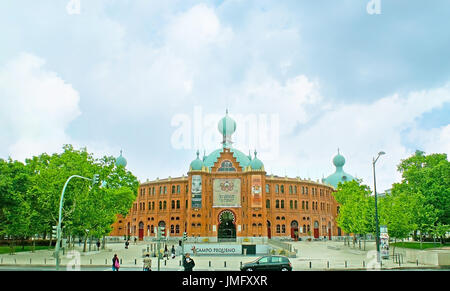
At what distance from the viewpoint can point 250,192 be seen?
238 feet

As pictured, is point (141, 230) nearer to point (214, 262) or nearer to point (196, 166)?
point (196, 166)

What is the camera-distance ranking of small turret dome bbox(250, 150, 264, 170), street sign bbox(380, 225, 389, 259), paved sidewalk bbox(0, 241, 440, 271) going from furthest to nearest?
small turret dome bbox(250, 150, 264, 170)
street sign bbox(380, 225, 389, 259)
paved sidewalk bbox(0, 241, 440, 271)

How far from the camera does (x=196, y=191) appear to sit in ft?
239

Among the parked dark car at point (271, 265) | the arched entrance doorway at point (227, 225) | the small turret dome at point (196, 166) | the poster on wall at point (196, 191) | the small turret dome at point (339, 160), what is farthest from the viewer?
the small turret dome at point (339, 160)

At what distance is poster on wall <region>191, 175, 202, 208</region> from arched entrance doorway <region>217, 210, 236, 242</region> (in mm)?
5162

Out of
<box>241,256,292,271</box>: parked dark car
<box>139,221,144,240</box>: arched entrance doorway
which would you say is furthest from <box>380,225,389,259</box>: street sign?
<box>139,221,144,240</box>: arched entrance doorway

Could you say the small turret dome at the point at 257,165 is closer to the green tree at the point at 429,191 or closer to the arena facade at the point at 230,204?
the arena facade at the point at 230,204

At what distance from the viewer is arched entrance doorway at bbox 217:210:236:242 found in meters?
73.5

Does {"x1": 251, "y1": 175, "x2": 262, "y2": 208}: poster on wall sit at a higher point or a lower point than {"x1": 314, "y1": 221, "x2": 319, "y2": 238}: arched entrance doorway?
higher

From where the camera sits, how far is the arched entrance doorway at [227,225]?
73.5m

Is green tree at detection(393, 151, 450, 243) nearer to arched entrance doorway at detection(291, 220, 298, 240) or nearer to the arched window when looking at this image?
arched entrance doorway at detection(291, 220, 298, 240)

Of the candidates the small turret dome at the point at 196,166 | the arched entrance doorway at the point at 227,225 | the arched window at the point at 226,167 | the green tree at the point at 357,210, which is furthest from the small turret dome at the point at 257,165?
the green tree at the point at 357,210

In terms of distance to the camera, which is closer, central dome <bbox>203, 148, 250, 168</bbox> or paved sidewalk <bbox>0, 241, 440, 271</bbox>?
paved sidewalk <bbox>0, 241, 440, 271</bbox>

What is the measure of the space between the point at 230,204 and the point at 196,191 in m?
7.11
